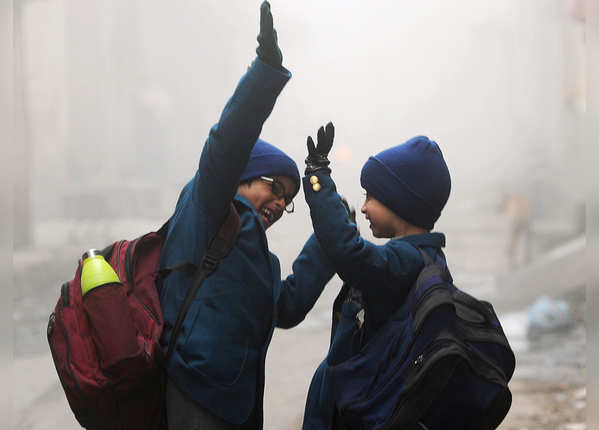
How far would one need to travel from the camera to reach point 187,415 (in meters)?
1.41

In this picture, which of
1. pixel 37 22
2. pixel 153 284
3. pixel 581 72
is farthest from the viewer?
pixel 581 72

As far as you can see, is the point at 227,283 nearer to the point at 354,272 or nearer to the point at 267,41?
the point at 354,272

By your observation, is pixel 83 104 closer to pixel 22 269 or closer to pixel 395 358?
pixel 22 269

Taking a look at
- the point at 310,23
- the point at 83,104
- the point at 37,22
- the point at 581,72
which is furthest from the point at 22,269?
the point at 581,72

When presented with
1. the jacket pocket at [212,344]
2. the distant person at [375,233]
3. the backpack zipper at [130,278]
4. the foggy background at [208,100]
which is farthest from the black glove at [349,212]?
the foggy background at [208,100]

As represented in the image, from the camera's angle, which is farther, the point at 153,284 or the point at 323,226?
the point at 153,284

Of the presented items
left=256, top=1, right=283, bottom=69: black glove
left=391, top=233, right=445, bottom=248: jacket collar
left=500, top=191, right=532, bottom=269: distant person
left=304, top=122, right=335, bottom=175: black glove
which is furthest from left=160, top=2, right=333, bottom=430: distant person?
left=500, top=191, right=532, bottom=269: distant person

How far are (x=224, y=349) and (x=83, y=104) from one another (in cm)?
361

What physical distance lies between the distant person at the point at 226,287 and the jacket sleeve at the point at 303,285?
0.16 m

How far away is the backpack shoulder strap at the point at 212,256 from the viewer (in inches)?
55.3

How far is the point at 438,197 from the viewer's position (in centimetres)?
153

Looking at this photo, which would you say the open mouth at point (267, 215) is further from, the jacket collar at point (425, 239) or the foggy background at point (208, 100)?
the foggy background at point (208, 100)

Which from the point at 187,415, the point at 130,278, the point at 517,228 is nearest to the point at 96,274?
the point at 130,278

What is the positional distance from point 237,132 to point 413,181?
0.46 metres
